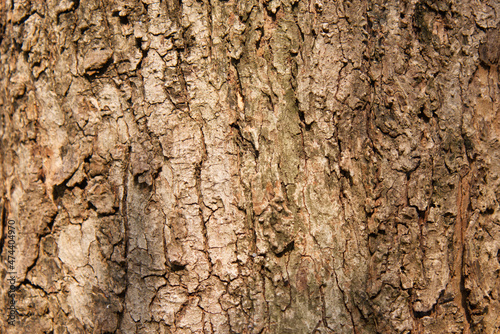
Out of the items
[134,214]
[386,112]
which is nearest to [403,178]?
[386,112]

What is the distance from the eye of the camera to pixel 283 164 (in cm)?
103

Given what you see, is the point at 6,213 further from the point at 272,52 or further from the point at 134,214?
the point at 272,52

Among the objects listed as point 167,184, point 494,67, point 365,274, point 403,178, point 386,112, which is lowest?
point 365,274

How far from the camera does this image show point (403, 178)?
3.50 ft

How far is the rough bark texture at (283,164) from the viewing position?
103 centimetres

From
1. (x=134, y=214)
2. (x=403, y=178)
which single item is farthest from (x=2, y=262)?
(x=403, y=178)

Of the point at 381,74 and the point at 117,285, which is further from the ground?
the point at 381,74

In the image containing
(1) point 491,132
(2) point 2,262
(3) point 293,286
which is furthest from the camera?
(2) point 2,262

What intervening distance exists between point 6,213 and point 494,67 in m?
1.92

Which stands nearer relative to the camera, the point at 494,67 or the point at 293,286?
the point at 293,286

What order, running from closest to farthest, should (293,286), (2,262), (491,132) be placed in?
(293,286)
(491,132)
(2,262)

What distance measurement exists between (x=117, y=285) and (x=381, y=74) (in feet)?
3.71

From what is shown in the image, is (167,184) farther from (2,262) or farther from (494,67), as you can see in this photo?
(494,67)

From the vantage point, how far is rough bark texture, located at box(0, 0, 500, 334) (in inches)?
40.6
